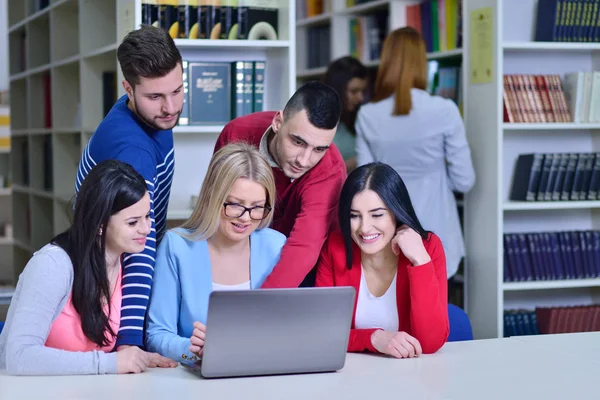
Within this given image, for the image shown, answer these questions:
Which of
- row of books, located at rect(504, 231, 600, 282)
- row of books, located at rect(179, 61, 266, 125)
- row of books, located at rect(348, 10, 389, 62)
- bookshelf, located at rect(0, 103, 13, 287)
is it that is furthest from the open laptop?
bookshelf, located at rect(0, 103, 13, 287)

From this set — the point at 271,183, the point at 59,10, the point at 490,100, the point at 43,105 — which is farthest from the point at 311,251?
the point at 43,105

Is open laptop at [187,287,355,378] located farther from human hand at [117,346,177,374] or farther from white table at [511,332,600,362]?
white table at [511,332,600,362]

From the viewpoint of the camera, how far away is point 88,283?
218 cm

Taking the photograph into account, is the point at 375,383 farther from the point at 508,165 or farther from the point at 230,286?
the point at 508,165

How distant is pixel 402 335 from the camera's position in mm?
2258

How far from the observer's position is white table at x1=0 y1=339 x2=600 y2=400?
1864 mm

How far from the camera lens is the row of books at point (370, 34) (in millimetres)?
5344

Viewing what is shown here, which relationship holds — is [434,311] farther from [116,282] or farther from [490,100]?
[490,100]

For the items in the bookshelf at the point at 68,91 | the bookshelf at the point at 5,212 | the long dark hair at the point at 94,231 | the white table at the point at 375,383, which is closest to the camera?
Result: the white table at the point at 375,383

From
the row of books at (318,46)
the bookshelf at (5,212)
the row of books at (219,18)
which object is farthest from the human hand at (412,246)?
the bookshelf at (5,212)

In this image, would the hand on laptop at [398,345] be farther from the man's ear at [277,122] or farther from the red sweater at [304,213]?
the man's ear at [277,122]

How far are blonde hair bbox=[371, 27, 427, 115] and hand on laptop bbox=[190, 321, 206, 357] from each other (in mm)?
2193

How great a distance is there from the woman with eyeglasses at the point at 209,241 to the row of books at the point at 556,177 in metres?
2.13

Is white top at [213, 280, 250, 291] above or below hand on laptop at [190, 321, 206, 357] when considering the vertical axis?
above
